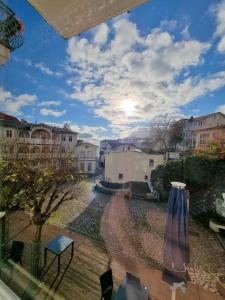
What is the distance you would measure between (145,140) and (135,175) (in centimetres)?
174

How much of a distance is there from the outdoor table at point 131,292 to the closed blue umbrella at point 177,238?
36 centimetres

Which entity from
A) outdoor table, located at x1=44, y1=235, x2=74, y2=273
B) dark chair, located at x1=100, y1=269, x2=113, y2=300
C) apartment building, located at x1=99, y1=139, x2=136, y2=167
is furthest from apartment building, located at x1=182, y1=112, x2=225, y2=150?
outdoor table, located at x1=44, y1=235, x2=74, y2=273

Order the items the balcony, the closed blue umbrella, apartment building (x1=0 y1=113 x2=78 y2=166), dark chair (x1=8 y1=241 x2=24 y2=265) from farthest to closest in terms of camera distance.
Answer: the balcony
apartment building (x1=0 y1=113 x2=78 y2=166)
dark chair (x1=8 y1=241 x2=24 y2=265)
the closed blue umbrella

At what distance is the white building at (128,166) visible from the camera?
182 inches

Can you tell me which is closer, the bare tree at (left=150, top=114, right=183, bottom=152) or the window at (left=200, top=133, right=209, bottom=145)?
the window at (left=200, top=133, right=209, bottom=145)

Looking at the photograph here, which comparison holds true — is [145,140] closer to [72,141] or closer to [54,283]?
[72,141]

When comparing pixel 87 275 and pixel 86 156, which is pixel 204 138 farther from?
pixel 87 275

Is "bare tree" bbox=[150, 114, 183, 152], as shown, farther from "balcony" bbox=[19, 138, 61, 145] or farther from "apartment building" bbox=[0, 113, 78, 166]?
"balcony" bbox=[19, 138, 61, 145]

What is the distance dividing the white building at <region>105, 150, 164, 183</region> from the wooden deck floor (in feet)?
7.36

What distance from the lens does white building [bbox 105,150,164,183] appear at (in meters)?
4.63

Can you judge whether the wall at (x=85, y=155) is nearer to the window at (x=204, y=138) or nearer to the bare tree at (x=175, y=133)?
the bare tree at (x=175, y=133)

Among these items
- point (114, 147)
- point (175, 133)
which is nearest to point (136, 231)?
point (114, 147)

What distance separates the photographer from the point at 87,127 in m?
3.27

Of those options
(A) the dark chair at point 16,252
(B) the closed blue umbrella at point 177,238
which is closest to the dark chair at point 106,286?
(B) the closed blue umbrella at point 177,238
